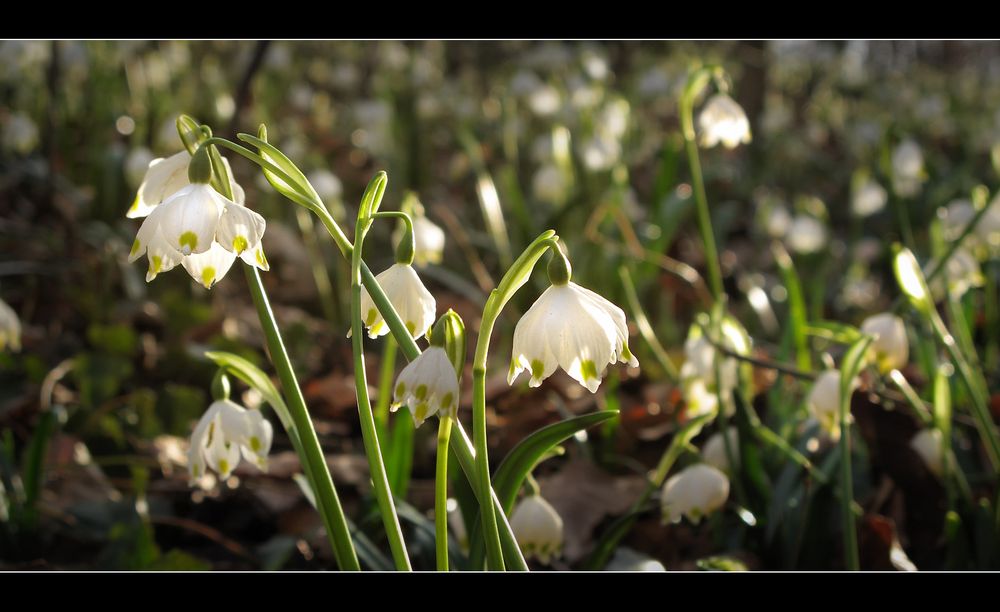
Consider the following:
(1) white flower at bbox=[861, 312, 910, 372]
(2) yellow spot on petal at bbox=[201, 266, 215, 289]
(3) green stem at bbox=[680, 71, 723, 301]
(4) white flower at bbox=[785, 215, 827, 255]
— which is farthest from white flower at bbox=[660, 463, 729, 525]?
(4) white flower at bbox=[785, 215, 827, 255]

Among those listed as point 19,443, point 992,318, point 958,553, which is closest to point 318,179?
point 19,443

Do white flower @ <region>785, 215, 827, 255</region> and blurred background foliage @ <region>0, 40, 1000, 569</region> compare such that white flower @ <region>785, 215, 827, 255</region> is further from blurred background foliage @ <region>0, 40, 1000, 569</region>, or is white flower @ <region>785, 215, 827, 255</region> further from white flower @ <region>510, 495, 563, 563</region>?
white flower @ <region>510, 495, 563, 563</region>

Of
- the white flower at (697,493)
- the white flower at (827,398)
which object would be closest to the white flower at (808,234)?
the white flower at (827,398)

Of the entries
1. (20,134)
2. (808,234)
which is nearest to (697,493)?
(808,234)

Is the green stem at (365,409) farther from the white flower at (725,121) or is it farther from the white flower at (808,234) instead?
the white flower at (808,234)
